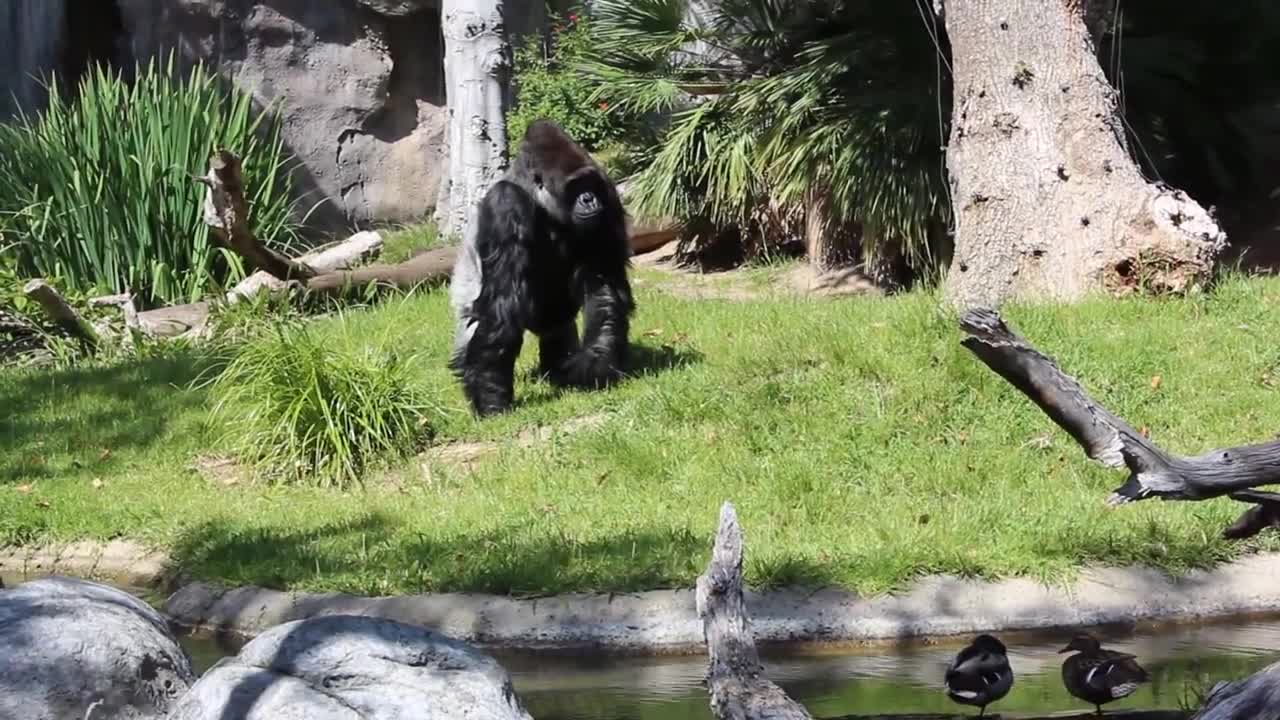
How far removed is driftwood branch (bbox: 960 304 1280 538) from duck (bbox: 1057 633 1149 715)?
3.07 ft

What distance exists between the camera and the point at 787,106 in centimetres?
1224

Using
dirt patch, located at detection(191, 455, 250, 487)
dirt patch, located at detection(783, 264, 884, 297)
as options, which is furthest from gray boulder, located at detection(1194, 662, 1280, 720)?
dirt patch, located at detection(783, 264, 884, 297)

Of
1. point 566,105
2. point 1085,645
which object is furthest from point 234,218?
point 1085,645

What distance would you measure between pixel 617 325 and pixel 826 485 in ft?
7.04

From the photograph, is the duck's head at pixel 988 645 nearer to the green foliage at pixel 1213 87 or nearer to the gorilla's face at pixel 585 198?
the gorilla's face at pixel 585 198

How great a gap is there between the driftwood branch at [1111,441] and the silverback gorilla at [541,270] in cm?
523

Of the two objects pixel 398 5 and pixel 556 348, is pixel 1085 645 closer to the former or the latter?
pixel 556 348

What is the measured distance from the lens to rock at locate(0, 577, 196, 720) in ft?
14.5

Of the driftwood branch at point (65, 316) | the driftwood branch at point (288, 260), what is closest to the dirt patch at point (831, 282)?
the driftwood branch at point (288, 260)

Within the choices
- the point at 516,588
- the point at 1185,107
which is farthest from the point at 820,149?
the point at 516,588

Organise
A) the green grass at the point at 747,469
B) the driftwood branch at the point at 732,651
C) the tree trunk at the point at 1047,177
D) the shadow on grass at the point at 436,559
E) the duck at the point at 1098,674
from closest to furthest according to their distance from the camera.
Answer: the driftwood branch at the point at 732,651 < the duck at the point at 1098,674 < the shadow on grass at the point at 436,559 < the green grass at the point at 747,469 < the tree trunk at the point at 1047,177

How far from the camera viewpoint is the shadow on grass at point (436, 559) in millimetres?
6168

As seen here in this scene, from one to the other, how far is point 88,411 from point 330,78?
23.8ft

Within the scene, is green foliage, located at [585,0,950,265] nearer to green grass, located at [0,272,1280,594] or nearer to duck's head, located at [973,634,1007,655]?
green grass, located at [0,272,1280,594]
